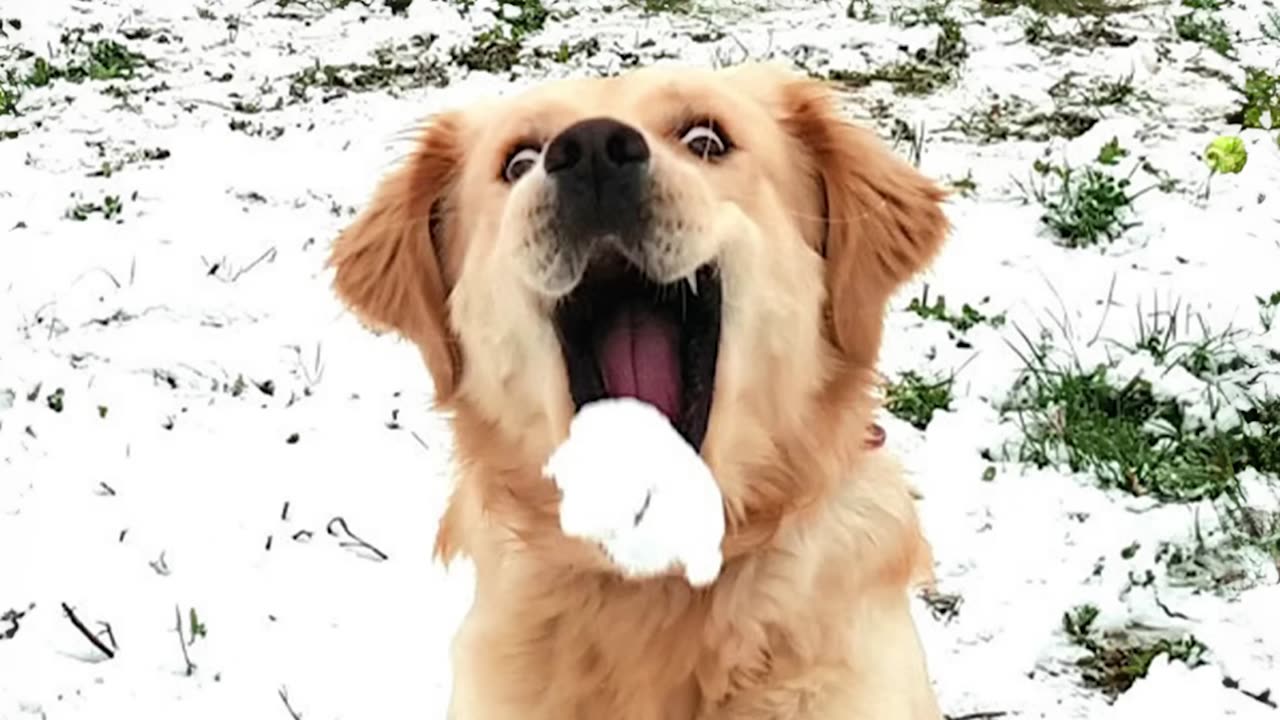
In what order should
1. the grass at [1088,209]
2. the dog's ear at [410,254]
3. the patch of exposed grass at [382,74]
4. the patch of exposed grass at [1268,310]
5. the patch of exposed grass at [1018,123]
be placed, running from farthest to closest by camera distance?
the patch of exposed grass at [382,74] → the patch of exposed grass at [1018,123] → the grass at [1088,209] → the patch of exposed grass at [1268,310] → the dog's ear at [410,254]

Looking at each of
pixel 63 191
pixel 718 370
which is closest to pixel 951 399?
pixel 718 370

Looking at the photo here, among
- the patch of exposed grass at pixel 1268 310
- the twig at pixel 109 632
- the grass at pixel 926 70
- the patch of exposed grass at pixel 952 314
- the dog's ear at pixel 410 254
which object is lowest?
the grass at pixel 926 70

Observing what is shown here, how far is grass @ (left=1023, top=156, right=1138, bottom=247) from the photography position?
5.84m

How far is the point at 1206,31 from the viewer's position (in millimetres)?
7898

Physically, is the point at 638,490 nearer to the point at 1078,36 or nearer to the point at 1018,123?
the point at 1018,123

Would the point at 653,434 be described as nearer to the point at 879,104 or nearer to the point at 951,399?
the point at 951,399

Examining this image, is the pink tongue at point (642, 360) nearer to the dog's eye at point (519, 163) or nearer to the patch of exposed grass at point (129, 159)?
the dog's eye at point (519, 163)

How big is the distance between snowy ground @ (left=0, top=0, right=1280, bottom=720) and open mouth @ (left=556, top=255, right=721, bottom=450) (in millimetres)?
1324

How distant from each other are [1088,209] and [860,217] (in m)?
2.89

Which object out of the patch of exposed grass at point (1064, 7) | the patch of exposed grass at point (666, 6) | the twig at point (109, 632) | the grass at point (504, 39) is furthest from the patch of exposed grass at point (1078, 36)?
the twig at point (109, 632)

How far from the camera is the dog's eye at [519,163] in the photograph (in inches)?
123

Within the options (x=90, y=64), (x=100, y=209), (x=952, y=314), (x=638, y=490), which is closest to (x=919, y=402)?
(x=952, y=314)

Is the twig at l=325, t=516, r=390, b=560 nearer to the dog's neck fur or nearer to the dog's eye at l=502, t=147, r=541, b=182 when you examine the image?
the dog's neck fur

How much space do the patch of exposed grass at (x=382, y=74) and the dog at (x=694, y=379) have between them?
5346mm
